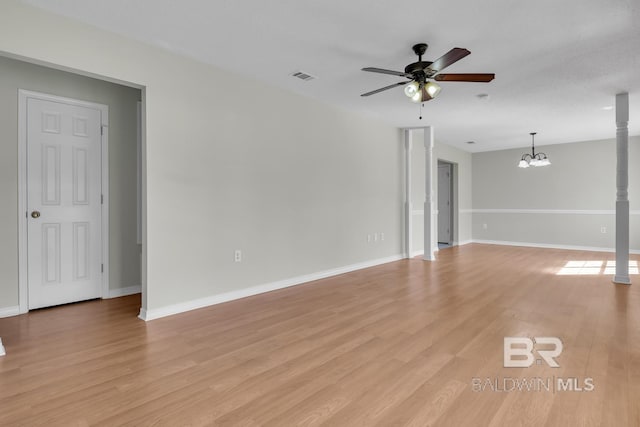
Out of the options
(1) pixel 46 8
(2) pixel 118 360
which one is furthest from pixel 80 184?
(2) pixel 118 360

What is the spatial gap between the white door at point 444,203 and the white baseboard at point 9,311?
28.5 ft

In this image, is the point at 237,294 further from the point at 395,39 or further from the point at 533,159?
the point at 533,159

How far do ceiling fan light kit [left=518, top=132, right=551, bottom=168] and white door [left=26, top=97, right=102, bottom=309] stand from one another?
26.4ft

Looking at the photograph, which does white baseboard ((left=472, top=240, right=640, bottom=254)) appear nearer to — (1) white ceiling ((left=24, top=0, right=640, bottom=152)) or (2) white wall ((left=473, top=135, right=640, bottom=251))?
(2) white wall ((left=473, top=135, right=640, bottom=251))

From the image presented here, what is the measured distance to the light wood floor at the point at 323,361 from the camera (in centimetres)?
173

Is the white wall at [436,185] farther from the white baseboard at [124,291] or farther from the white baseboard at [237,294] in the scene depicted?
the white baseboard at [124,291]

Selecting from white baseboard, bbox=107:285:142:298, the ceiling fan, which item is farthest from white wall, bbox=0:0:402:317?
the ceiling fan

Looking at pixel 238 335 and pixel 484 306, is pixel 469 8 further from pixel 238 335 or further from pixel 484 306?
pixel 238 335

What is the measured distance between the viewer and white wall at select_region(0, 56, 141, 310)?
319cm

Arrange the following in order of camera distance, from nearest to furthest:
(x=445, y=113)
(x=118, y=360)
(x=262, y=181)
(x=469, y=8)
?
(x=118, y=360) → (x=469, y=8) → (x=262, y=181) → (x=445, y=113)

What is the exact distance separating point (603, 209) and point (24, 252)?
10.4 m

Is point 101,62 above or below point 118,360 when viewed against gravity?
above

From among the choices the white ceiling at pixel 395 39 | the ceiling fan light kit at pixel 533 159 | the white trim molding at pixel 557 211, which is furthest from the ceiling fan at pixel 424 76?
the white trim molding at pixel 557 211

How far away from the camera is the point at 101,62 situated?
2.93 meters
